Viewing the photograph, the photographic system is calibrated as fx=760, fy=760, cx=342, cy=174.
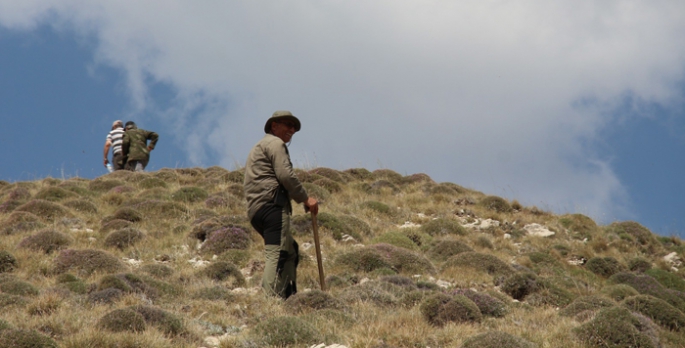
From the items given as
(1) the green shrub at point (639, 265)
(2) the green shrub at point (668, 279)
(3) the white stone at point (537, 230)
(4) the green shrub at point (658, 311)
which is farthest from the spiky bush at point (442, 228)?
(4) the green shrub at point (658, 311)

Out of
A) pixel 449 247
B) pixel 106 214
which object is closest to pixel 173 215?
pixel 106 214

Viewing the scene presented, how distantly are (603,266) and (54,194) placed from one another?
12584 millimetres

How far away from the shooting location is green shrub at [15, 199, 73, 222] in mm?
15742

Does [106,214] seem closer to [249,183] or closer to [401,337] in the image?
[249,183]

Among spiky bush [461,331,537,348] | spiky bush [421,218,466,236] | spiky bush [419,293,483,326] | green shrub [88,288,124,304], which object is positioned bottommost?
spiky bush [461,331,537,348]

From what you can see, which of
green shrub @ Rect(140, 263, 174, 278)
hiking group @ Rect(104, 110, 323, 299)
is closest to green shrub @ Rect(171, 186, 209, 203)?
green shrub @ Rect(140, 263, 174, 278)

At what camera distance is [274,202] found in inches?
343

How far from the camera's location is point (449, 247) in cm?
1395

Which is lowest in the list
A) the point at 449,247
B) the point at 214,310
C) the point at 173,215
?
the point at 214,310

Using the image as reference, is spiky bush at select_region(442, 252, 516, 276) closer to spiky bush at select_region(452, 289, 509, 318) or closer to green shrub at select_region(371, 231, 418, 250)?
green shrub at select_region(371, 231, 418, 250)

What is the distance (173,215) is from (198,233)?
215cm

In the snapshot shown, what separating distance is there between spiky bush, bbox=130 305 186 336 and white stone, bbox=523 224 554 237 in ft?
37.3

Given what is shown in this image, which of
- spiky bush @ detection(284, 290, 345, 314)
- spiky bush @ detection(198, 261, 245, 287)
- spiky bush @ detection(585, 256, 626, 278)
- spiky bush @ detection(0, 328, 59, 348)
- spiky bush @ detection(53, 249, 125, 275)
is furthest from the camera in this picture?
spiky bush @ detection(585, 256, 626, 278)

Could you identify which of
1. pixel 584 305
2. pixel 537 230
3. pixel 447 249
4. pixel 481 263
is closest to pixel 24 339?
pixel 584 305
